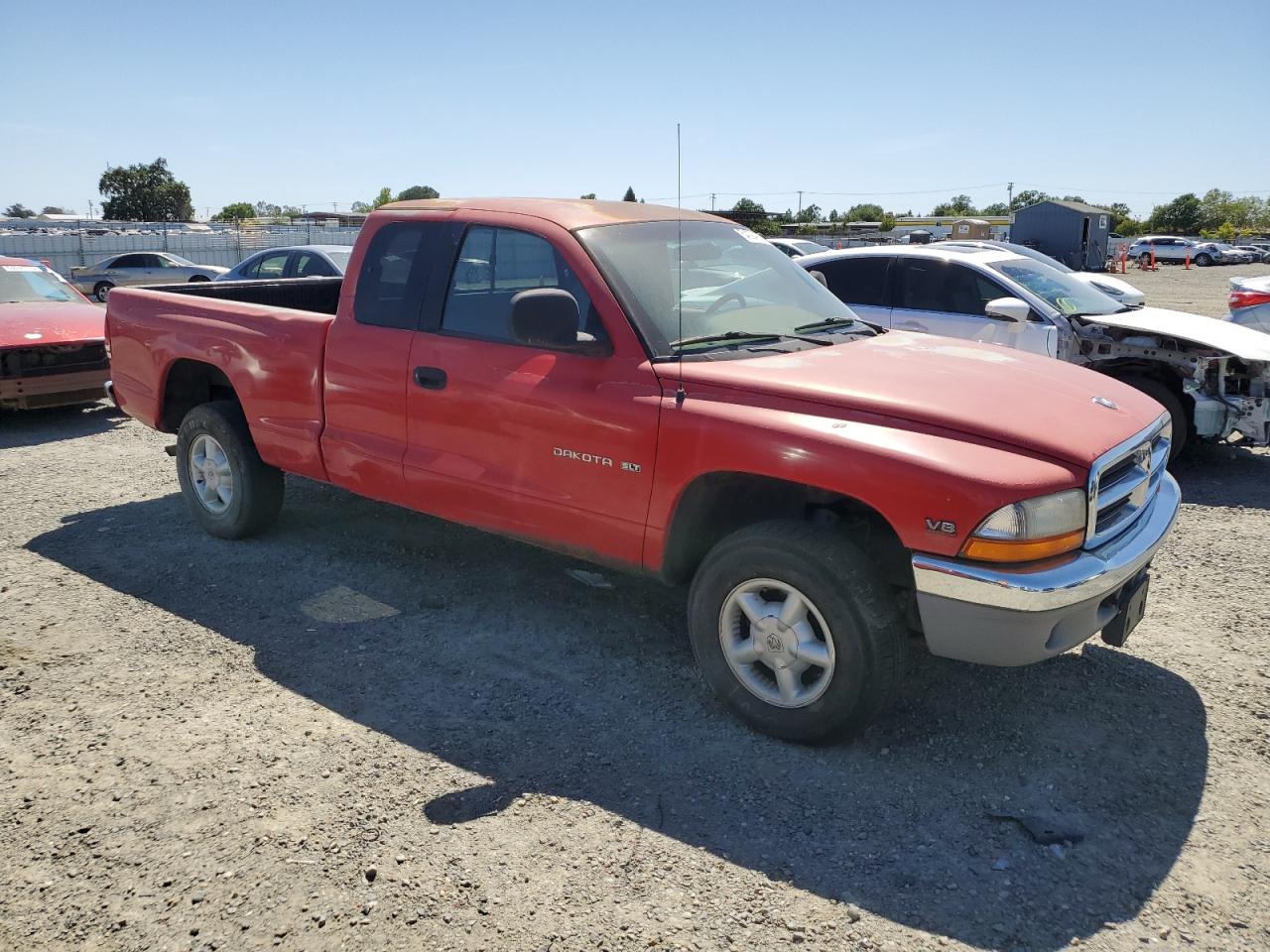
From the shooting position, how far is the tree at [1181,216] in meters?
88.3

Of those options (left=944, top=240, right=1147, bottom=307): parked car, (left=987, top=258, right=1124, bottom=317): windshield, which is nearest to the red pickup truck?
(left=987, top=258, right=1124, bottom=317): windshield

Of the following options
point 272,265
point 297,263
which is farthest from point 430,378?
point 272,265

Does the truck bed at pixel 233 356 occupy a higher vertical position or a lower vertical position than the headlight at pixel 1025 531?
higher

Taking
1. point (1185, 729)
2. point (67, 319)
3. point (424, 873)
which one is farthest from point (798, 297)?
point (67, 319)

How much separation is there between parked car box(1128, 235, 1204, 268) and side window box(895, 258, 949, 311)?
4654 centimetres

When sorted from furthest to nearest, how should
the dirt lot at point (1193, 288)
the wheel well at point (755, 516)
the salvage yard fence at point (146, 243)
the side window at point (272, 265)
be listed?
the salvage yard fence at point (146, 243) < the dirt lot at point (1193, 288) < the side window at point (272, 265) < the wheel well at point (755, 516)

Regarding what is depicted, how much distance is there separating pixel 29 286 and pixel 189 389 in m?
5.71

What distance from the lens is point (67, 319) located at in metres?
9.30

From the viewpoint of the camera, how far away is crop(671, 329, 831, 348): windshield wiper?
3.88 m

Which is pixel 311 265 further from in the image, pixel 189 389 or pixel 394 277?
pixel 394 277

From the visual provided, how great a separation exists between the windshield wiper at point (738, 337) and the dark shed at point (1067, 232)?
39927mm

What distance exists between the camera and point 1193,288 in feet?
101

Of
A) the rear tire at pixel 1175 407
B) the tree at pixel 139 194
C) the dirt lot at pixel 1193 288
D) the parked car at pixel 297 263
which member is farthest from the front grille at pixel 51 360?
the tree at pixel 139 194

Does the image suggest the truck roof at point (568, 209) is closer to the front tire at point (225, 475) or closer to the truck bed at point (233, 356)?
the truck bed at point (233, 356)
